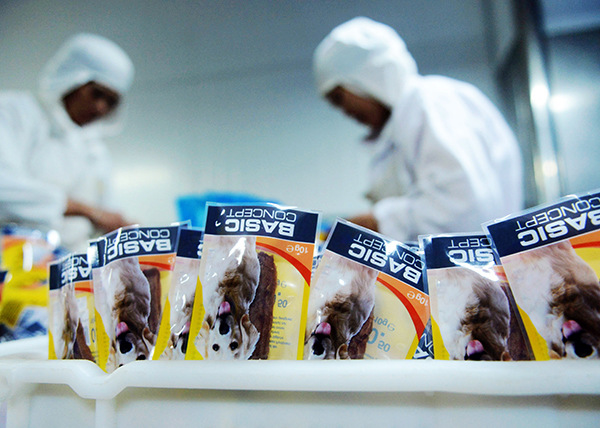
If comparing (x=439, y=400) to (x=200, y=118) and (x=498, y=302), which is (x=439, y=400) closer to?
(x=498, y=302)

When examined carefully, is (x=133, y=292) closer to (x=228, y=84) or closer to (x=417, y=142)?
(x=417, y=142)

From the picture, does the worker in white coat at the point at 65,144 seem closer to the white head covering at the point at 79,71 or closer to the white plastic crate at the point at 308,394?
the white head covering at the point at 79,71

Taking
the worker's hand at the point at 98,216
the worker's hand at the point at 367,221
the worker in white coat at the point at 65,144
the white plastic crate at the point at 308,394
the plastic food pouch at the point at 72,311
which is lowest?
the white plastic crate at the point at 308,394

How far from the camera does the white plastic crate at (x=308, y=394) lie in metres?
0.30

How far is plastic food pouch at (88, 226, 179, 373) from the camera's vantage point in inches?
15.5

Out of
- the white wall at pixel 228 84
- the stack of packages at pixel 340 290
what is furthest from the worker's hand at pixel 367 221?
the white wall at pixel 228 84

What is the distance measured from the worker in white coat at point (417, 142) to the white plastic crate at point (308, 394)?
807 millimetres

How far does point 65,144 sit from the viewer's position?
1.53 meters

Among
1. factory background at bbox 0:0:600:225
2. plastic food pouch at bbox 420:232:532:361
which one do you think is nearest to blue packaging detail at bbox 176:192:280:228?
plastic food pouch at bbox 420:232:532:361

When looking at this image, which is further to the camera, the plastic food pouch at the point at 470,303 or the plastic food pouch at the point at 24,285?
the plastic food pouch at the point at 24,285

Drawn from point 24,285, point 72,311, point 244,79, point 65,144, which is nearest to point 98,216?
point 65,144

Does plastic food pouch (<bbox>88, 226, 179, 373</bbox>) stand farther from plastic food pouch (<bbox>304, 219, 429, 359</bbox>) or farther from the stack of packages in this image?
plastic food pouch (<bbox>304, 219, 429, 359</bbox>)

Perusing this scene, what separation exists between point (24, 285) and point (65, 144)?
86 centimetres

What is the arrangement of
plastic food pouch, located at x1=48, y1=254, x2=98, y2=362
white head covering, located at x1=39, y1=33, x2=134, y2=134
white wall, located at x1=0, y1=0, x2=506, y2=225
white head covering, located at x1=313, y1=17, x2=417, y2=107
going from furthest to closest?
white wall, located at x1=0, y1=0, x2=506, y2=225 → white head covering, located at x1=39, y1=33, x2=134, y2=134 → white head covering, located at x1=313, y1=17, x2=417, y2=107 → plastic food pouch, located at x1=48, y1=254, x2=98, y2=362
